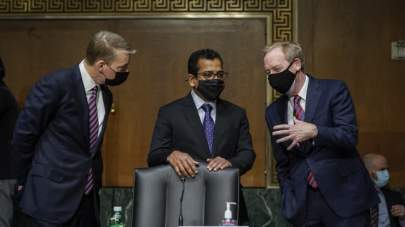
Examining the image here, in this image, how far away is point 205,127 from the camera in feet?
13.4

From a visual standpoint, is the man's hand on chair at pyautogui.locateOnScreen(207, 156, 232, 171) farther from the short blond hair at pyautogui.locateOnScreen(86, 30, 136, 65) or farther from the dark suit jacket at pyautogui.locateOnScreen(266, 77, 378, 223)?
the short blond hair at pyautogui.locateOnScreen(86, 30, 136, 65)

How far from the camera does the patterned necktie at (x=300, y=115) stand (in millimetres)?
3592

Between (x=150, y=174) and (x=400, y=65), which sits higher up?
(x=400, y=65)

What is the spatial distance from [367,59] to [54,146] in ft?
9.74

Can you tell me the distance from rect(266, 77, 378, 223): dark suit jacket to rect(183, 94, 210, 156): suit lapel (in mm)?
532

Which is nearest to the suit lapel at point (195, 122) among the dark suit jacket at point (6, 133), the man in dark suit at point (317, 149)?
the man in dark suit at point (317, 149)

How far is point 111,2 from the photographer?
582cm

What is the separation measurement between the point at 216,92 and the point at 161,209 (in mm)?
836

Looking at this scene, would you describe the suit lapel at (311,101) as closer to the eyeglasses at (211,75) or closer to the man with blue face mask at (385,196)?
the eyeglasses at (211,75)

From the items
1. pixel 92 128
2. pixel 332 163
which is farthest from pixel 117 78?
pixel 332 163

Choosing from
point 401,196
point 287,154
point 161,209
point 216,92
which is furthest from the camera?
point 401,196

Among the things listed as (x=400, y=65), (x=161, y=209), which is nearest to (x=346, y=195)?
(x=161, y=209)

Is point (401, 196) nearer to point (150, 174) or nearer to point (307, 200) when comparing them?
point (307, 200)

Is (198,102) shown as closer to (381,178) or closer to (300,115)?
(300,115)
